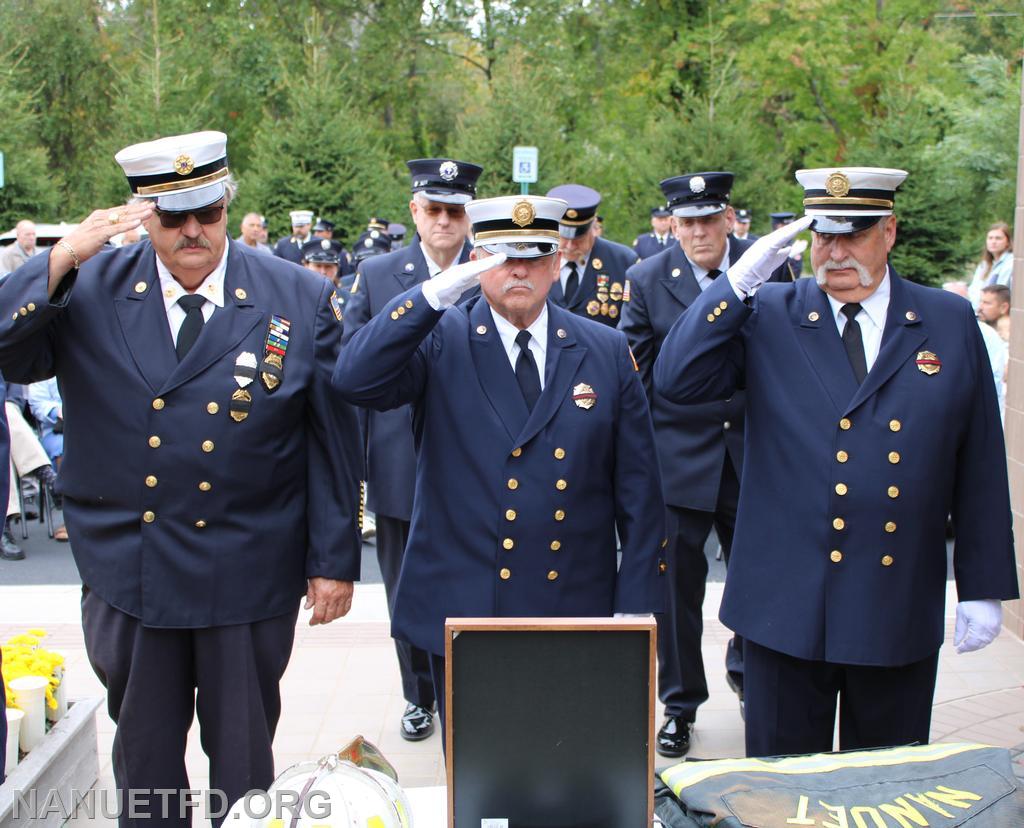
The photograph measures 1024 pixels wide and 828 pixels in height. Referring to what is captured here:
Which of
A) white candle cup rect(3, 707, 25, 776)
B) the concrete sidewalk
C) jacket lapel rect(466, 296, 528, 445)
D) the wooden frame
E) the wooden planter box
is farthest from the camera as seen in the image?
the concrete sidewalk

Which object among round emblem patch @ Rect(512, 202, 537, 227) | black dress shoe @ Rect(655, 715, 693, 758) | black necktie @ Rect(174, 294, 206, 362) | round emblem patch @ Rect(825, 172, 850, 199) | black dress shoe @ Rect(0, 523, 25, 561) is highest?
round emblem patch @ Rect(825, 172, 850, 199)

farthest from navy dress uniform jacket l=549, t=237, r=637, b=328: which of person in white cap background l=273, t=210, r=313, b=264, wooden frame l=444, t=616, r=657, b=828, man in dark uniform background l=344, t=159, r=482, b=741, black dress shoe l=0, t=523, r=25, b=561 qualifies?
person in white cap background l=273, t=210, r=313, b=264

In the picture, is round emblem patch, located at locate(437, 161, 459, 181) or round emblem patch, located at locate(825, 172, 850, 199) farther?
round emblem patch, located at locate(437, 161, 459, 181)

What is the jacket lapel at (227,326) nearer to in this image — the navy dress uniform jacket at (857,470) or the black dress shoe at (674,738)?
the navy dress uniform jacket at (857,470)

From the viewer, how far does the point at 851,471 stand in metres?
3.26

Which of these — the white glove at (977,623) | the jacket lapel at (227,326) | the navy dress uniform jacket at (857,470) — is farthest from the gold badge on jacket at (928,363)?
the jacket lapel at (227,326)

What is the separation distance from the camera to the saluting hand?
133 inches

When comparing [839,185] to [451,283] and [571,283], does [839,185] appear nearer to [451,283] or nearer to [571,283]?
[451,283]

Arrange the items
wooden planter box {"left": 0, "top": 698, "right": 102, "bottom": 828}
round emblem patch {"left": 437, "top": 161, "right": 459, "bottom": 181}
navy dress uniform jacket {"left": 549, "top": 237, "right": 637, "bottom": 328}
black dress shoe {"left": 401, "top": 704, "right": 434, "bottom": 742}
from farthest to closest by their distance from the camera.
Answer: navy dress uniform jacket {"left": 549, "top": 237, "right": 637, "bottom": 328} < round emblem patch {"left": 437, "top": 161, "right": 459, "bottom": 181} < black dress shoe {"left": 401, "top": 704, "right": 434, "bottom": 742} < wooden planter box {"left": 0, "top": 698, "right": 102, "bottom": 828}

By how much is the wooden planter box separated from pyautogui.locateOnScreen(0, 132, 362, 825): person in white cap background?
34 cm

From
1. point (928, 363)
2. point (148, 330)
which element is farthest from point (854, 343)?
point (148, 330)

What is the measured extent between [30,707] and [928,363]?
9.68ft

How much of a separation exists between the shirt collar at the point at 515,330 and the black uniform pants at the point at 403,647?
171cm

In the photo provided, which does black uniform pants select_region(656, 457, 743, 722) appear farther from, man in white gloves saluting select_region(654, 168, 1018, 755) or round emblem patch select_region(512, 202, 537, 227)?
round emblem patch select_region(512, 202, 537, 227)
